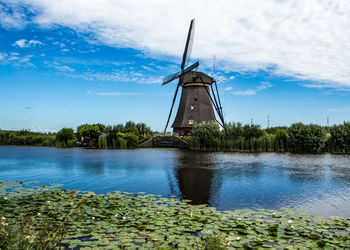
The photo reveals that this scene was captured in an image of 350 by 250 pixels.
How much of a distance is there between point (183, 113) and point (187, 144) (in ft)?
15.7

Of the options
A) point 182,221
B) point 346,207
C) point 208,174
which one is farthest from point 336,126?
point 182,221

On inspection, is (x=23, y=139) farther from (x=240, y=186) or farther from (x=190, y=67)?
(x=240, y=186)

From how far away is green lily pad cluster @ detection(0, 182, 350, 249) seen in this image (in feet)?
13.3

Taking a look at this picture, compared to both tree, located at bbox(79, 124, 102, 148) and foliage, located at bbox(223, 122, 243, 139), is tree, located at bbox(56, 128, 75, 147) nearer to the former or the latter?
tree, located at bbox(79, 124, 102, 148)

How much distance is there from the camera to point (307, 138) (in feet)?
77.9

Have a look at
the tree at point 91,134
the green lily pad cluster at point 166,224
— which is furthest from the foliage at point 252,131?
the green lily pad cluster at point 166,224

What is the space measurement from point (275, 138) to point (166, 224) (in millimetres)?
23328

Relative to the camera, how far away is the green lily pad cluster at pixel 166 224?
4043 millimetres

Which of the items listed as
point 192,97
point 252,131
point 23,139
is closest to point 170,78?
point 192,97

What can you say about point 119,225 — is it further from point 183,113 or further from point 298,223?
point 183,113

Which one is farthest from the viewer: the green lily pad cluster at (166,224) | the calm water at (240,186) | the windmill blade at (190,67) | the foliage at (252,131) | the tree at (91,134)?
the tree at (91,134)

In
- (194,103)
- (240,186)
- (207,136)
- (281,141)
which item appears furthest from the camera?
(194,103)

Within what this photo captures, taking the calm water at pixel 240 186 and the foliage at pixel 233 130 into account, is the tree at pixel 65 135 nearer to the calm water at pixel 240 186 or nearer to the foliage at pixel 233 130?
the foliage at pixel 233 130

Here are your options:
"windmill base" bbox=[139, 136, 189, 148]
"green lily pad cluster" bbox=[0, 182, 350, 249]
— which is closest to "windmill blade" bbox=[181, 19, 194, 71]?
"windmill base" bbox=[139, 136, 189, 148]
